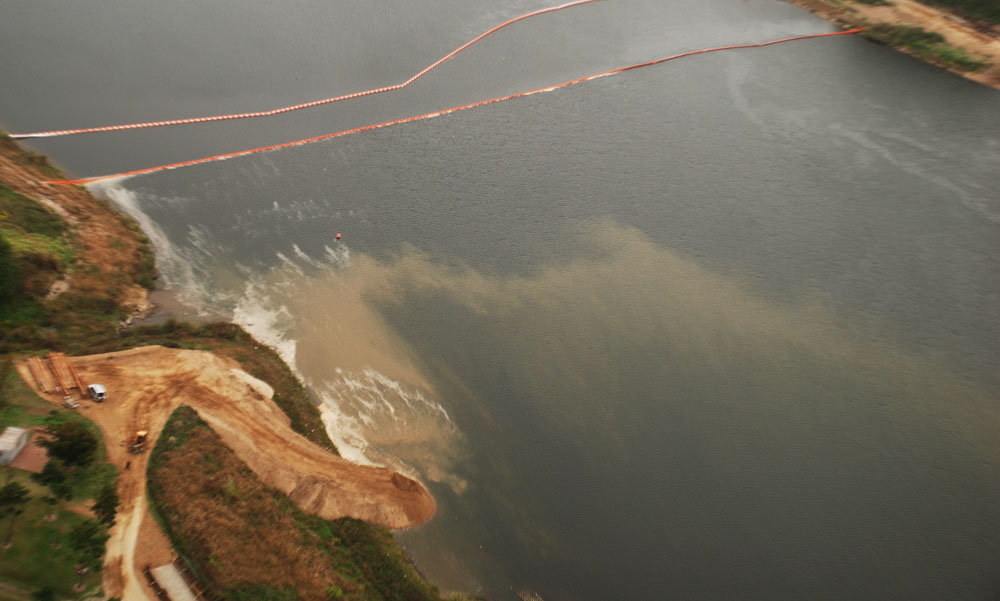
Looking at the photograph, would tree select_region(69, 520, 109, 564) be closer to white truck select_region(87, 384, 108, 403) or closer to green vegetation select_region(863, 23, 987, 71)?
white truck select_region(87, 384, 108, 403)

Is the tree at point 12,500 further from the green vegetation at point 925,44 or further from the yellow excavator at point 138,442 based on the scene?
the green vegetation at point 925,44

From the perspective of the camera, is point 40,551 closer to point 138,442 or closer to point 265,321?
point 138,442

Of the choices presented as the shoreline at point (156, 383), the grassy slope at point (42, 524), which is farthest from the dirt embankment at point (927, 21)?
the grassy slope at point (42, 524)

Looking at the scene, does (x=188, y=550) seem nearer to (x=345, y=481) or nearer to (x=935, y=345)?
(x=345, y=481)

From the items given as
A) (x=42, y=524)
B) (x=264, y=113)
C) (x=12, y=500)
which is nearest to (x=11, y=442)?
(x=12, y=500)

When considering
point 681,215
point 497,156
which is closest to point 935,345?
point 681,215

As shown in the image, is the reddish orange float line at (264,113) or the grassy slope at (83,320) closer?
the grassy slope at (83,320)
